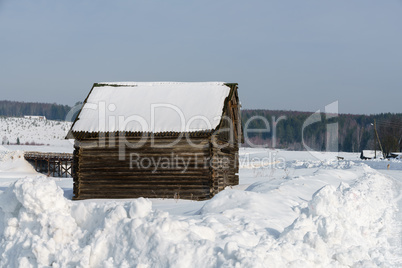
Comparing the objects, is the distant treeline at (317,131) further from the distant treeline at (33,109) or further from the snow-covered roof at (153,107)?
the snow-covered roof at (153,107)

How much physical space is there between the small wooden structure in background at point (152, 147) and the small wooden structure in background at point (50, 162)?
90.1 feet

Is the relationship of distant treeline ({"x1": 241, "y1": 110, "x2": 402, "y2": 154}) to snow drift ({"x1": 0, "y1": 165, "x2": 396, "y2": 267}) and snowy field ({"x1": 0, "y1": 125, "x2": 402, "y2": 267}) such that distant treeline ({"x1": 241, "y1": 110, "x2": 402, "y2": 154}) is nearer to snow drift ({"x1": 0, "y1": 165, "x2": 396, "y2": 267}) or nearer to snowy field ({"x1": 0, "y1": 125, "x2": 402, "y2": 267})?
snowy field ({"x1": 0, "y1": 125, "x2": 402, "y2": 267})

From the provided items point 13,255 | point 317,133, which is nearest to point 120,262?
point 13,255

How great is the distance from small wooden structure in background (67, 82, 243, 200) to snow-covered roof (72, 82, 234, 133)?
1.6 inches

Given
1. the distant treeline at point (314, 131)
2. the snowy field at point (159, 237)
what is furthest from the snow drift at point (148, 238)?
the distant treeline at point (314, 131)

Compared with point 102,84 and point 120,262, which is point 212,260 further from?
point 102,84

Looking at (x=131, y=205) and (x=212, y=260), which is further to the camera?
(x=131, y=205)

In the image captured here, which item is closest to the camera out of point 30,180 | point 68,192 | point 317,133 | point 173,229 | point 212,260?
point 212,260

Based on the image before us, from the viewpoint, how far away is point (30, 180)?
6.84 metres

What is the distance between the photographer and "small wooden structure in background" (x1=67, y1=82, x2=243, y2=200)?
1652 centimetres

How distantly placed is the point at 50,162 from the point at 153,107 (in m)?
31.2

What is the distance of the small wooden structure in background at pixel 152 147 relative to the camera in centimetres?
1652

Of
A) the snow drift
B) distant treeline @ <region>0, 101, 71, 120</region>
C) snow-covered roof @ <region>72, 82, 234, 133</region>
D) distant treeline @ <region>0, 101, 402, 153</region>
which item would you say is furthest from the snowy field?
distant treeline @ <region>0, 101, 71, 120</region>

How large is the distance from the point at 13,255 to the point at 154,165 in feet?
35.2
